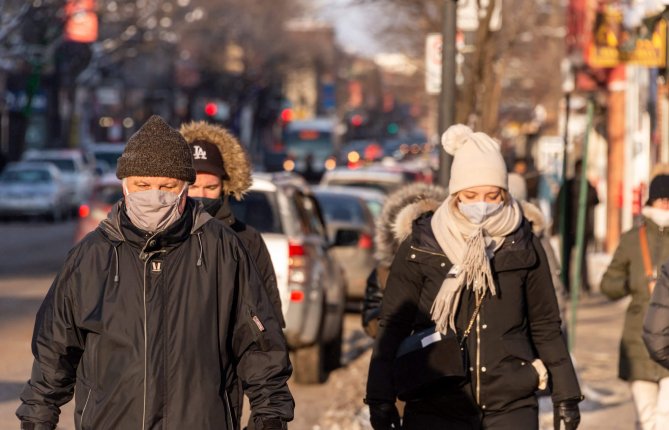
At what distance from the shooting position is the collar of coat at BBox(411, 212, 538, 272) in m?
5.68

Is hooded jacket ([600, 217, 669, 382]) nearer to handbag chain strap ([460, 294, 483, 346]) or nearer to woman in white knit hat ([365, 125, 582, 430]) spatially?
woman in white knit hat ([365, 125, 582, 430])

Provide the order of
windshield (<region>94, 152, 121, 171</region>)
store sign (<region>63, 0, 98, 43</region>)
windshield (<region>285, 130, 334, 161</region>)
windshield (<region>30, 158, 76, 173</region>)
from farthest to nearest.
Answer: windshield (<region>285, 130, 334, 161</region>)
windshield (<region>94, 152, 121, 171</region>)
store sign (<region>63, 0, 98, 43</region>)
windshield (<region>30, 158, 76, 173</region>)

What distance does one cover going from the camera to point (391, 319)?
5.80 m

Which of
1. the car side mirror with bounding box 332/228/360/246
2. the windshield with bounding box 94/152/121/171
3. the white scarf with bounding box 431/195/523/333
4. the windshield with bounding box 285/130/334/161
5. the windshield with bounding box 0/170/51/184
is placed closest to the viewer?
the white scarf with bounding box 431/195/523/333

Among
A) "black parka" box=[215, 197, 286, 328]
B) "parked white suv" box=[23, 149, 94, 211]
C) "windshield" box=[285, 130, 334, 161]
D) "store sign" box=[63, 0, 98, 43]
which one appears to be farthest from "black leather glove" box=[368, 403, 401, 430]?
"windshield" box=[285, 130, 334, 161]

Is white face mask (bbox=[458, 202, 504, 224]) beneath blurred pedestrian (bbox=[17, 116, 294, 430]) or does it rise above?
above

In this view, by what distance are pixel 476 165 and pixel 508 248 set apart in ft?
1.12

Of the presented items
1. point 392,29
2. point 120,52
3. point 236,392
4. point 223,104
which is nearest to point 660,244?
point 236,392

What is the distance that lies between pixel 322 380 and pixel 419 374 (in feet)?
23.2

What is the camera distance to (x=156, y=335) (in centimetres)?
437

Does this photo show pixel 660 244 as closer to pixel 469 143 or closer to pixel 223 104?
pixel 469 143

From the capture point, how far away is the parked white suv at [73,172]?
39812 mm

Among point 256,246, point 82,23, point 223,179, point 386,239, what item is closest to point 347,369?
point 386,239

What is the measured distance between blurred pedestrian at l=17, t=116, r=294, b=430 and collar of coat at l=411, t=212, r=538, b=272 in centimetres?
124
